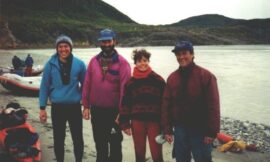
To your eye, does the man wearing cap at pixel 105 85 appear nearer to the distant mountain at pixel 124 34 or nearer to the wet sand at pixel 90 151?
the wet sand at pixel 90 151

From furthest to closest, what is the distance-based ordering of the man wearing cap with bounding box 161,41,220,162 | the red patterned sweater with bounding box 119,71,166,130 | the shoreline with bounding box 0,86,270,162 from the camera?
the shoreline with bounding box 0,86,270,162 < the red patterned sweater with bounding box 119,71,166,130 < the man wearing cap with bounding box 161,41,220,162

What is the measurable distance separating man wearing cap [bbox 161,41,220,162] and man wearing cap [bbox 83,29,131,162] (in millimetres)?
860

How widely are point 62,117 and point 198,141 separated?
216cm

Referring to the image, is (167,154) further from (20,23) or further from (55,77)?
(20,23)

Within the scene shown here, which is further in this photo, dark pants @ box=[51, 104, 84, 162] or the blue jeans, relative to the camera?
dark pants @ box=[51, 104, 84, 162]

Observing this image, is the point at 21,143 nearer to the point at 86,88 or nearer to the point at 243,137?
the point at 86,88

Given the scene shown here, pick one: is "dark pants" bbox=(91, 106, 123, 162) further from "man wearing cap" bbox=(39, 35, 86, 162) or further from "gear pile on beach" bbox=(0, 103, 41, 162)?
"gear pile on beach" bbox=(0, 103, 41, 162)

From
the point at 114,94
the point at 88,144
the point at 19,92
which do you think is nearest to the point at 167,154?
the point at 88,144

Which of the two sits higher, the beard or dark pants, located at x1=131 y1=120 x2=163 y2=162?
the beard

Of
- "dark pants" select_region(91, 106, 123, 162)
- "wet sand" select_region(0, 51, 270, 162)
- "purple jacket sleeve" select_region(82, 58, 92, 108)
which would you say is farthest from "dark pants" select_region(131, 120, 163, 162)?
"wet sand" select_region(0, 51, 270, 162)

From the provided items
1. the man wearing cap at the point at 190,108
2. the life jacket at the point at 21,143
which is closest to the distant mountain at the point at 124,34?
Answer: the life jacket at the point at 21,143

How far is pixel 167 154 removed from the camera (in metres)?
8.52

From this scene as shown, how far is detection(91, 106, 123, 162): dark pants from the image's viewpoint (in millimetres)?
5727

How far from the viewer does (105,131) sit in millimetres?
5793
